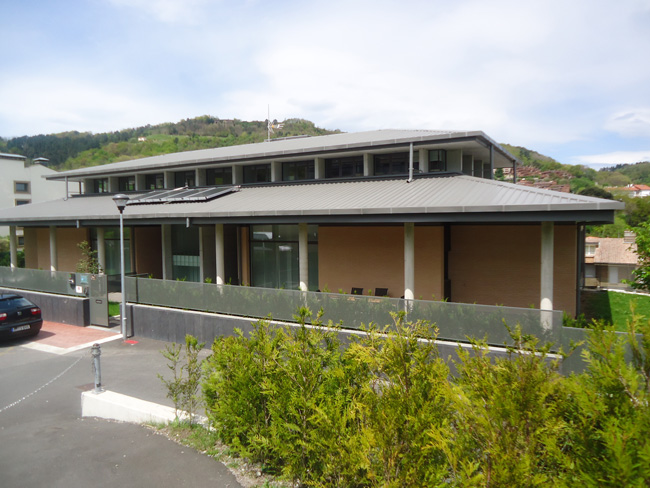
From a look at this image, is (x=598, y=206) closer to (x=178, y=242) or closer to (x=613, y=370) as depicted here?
(x=613, y=370)

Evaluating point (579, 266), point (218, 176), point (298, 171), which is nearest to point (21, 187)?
point (218, 176)

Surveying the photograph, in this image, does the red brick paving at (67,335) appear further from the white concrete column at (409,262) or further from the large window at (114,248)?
the white concrete column at (409,262)

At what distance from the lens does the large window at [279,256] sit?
16.4 meters

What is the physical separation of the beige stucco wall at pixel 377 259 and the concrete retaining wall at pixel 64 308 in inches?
336

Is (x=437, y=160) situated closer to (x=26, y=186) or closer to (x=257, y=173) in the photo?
(x=257, y=173)

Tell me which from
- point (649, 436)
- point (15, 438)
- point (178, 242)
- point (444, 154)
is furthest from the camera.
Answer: point (178, 242)

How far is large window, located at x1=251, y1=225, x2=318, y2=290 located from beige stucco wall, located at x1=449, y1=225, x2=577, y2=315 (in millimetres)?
4984

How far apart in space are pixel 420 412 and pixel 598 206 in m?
7.22

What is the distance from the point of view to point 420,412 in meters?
4.05

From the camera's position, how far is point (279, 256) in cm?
1748

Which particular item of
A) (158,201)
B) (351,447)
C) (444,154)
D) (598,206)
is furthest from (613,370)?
(158,201)

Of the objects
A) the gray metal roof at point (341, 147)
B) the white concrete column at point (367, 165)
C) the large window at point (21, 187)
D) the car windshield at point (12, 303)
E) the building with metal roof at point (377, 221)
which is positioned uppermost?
the large window at point (21, 187)

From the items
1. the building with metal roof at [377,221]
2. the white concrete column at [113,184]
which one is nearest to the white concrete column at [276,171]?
the building with metal roof at [377,221]

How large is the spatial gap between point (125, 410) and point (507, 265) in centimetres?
1142
